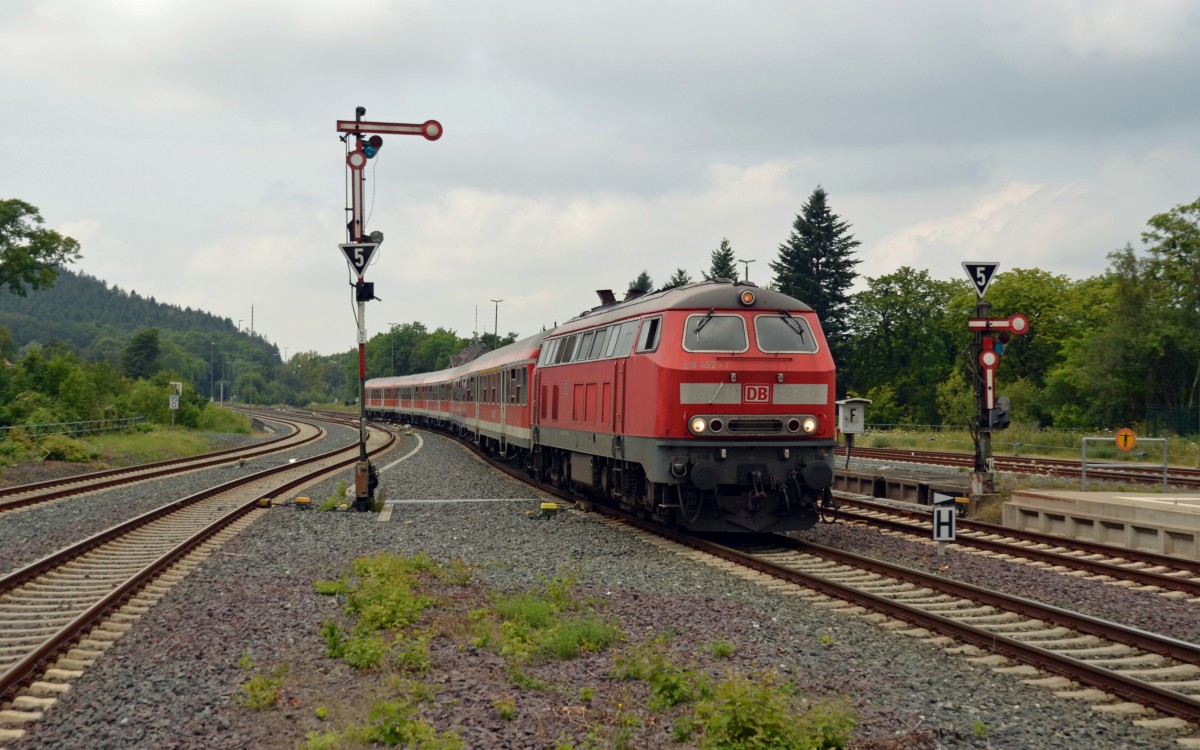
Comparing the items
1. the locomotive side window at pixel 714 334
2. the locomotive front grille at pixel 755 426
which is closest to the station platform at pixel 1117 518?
the locomotive front grille at pixel 755 426

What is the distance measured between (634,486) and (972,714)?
870 cm

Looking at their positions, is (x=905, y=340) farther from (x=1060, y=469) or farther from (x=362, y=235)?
(x=362, y=235)

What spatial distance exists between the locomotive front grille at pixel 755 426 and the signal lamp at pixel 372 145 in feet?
30.3

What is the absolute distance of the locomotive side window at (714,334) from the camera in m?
13.4

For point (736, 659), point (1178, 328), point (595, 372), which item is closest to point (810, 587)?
point (736, 659)

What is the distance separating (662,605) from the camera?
9.76 meters

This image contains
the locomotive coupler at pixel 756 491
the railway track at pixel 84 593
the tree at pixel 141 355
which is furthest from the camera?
the tree at pixel 141 355

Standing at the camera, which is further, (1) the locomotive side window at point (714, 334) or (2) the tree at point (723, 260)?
(2) the tree at point (723, 260)

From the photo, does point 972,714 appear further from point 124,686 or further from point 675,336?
point 675,336

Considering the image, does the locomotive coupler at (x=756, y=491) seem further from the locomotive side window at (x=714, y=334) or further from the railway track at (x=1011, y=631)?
the locomotive side window at (x=714, y=334)

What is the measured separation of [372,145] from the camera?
731 inches

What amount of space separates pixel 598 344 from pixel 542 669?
9.56 metres

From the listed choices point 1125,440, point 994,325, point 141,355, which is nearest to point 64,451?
point 994,325

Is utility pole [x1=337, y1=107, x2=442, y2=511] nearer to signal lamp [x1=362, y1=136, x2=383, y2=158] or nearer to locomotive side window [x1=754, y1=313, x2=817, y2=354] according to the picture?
signal lamp [x1=362, y1=136, x2=383, y2=158]
